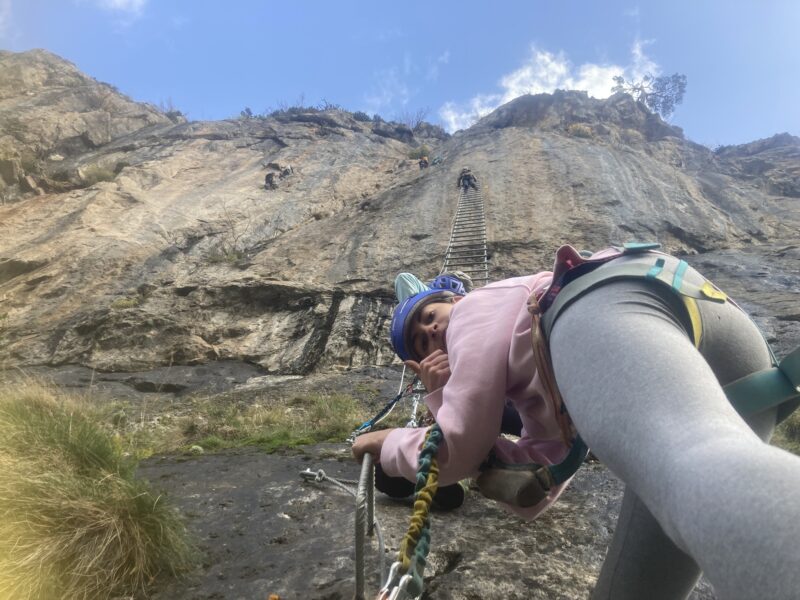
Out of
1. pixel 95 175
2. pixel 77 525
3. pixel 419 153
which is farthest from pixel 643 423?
pixel 419 153

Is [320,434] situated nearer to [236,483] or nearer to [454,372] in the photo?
[236,483]

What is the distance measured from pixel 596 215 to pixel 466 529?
9667mm

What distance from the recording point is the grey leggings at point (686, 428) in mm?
709

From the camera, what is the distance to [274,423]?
207 inches

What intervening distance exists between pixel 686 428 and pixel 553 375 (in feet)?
1.63

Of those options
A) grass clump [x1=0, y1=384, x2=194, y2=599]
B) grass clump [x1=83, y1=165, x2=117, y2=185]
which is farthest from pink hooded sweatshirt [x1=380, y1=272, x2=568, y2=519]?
grass clump [x1=83, y1=165, x2=117, y2=185]

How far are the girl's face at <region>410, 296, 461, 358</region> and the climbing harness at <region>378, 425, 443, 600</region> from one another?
2.33 ft

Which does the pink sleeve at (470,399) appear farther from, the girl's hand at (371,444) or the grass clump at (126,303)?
the grass clump at (126,303)

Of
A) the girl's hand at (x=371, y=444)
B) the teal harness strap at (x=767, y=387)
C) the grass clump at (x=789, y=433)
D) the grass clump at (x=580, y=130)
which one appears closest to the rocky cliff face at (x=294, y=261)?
the grass clump at (x=580, y=130)

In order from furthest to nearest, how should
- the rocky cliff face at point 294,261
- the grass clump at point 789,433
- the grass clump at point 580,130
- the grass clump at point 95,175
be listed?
the grass clump at point 580,130
the grass clump at point 95,175
the grass clump at point 789,433
the rocky cliff face at point 294,261

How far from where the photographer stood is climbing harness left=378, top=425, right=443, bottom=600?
4.10ft

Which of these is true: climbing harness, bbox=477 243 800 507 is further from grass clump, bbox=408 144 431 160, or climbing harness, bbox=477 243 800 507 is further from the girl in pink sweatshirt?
grass clump, bbox=408 144 431 160

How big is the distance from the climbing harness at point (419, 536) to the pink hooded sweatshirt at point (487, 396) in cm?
5

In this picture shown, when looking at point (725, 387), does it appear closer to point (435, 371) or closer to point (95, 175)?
point (435, 371)
